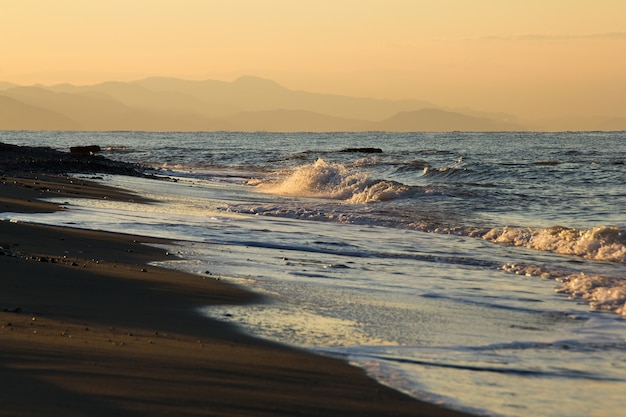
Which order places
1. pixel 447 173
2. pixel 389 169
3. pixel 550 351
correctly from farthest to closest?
pixel 389 169 → pixel 447 173 → pixel 550 351

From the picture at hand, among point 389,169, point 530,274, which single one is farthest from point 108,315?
point 389,169

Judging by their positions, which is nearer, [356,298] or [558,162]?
[356,298]

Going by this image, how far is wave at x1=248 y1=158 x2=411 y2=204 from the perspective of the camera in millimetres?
26344

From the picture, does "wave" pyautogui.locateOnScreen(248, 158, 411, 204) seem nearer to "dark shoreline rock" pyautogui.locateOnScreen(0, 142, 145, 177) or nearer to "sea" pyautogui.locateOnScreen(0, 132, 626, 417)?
"sea" pyautogui.locateOnScreen(0, 132, 626, 417)

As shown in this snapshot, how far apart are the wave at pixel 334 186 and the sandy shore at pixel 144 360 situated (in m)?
16.9

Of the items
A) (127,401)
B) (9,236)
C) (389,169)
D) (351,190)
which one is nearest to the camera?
(127,401)

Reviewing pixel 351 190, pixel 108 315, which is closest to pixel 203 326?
pixel 108 315

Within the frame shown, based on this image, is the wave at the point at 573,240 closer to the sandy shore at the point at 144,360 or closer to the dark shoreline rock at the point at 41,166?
the sandy shore at the point at 144,360

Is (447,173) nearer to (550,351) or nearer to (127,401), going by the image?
(550,351)

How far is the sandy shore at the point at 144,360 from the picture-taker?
16.9 feet

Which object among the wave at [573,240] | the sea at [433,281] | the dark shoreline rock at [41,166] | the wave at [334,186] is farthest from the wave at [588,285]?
the dark shoreline rock at [41,166]

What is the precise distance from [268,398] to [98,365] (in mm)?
1189

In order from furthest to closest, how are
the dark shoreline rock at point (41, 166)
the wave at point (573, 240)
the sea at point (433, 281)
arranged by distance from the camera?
1. the dark shoreline rock at point (41, 166)
2. the wave at point (573, 240)
3. the sea at point (433, 281)

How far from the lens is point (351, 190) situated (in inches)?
1107
